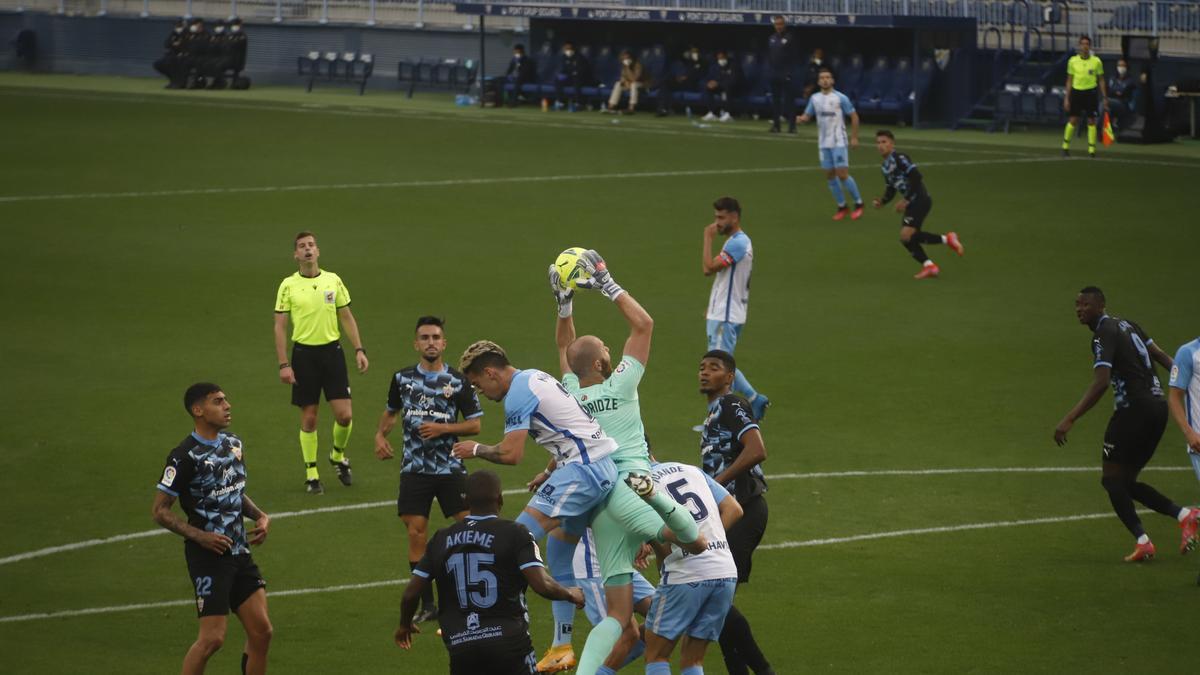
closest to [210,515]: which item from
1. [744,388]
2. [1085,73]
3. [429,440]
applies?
[429,440]

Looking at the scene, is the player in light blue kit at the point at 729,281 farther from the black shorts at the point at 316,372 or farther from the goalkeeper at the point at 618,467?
the goalkeeper at the point at 618,467

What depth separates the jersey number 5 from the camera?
9203 millimetres

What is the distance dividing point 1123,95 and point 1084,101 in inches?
148

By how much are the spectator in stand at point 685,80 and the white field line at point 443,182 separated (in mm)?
12177

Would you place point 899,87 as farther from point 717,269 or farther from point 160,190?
point 717,269

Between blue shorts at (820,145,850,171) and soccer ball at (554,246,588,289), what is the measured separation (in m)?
20.4

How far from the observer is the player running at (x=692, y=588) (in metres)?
10.1

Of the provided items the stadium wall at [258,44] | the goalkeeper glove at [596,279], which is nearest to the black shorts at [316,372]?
the goalkeeper glove at [596,279]

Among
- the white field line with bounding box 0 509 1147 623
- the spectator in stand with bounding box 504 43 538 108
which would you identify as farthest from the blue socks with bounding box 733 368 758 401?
the spectator in stand with bounding box 504 43 538 108

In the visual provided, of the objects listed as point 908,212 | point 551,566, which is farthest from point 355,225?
point 551,566

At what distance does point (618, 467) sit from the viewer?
35.6 ft

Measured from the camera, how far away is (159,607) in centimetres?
1320

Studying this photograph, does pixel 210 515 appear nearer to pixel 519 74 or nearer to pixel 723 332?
pixel 723 332

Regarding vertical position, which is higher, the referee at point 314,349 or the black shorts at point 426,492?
the referee at point 314,349
